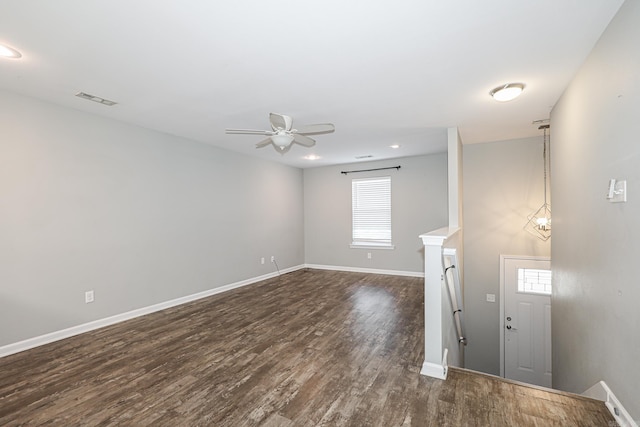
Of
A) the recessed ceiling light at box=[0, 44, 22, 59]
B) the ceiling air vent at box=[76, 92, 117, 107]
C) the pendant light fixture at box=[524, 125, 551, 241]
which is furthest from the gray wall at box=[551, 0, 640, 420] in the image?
the ceiling air vent at box=[76, 92, 117, 107]

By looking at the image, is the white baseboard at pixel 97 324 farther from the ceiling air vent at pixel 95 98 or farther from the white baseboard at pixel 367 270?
the ceiling air vent at pixel 95 98

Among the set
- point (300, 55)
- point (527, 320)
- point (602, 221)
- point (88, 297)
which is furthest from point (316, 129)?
point (527, 320)

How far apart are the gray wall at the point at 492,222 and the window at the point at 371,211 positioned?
1765 millimetres

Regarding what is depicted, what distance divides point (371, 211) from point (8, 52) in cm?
588

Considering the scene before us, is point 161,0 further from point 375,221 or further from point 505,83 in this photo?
point 375,221

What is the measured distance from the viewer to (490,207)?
4.86 metres

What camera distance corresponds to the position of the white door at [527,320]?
4465 millimetres

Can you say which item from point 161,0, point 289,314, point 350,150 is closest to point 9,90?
point 161,0

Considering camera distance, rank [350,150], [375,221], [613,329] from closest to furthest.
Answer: [613,329] < [350,150] < [375,221]

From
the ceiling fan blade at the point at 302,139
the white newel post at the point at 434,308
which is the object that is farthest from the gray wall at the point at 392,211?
the white newel post at the point at 434,308

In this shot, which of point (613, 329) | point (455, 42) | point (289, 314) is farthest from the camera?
point (289, 314)

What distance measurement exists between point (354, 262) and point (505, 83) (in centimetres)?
485

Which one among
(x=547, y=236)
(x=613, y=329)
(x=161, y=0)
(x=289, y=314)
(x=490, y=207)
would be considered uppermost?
(x=161, y=0)

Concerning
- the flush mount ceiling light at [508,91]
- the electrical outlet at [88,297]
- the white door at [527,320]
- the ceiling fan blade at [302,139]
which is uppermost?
the flush mount ceiling light at [508,91]
